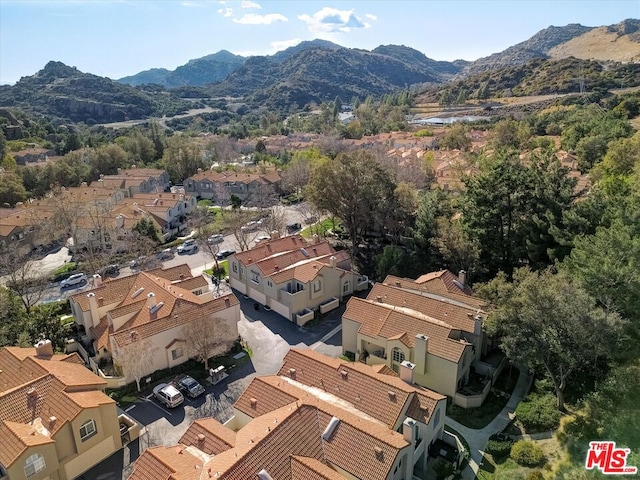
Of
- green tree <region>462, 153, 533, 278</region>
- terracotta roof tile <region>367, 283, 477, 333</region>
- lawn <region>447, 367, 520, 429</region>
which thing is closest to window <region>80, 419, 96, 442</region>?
terracotta roof tile <region>367, 283, 477, 333</region>

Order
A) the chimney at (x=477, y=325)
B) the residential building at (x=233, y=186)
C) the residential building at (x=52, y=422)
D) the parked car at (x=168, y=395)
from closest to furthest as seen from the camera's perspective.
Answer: the residential building at (x=52, y=422) → the parked car at (x=168, y=395) → the chimney at (x=477, y=325) → the residential building at (x=233, y=186)

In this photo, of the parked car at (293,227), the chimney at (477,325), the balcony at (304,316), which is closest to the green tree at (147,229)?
the parked car at (293,227)

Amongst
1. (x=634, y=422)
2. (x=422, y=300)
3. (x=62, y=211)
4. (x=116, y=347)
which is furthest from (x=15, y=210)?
(x=634, y=422)

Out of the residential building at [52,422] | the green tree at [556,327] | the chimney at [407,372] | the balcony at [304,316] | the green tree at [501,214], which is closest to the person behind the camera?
the residential building at [52,422]

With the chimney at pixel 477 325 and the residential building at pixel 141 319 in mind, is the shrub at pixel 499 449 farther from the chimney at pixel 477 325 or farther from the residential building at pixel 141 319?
the residential building at pixel 141 319

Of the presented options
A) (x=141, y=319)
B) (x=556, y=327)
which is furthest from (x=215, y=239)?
(x=556, y=327)

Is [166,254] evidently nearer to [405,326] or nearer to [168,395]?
[168,395]

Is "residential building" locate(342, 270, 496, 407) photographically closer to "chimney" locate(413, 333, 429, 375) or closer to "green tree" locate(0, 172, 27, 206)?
"chimney" locate(413, 333, 429, 375)
